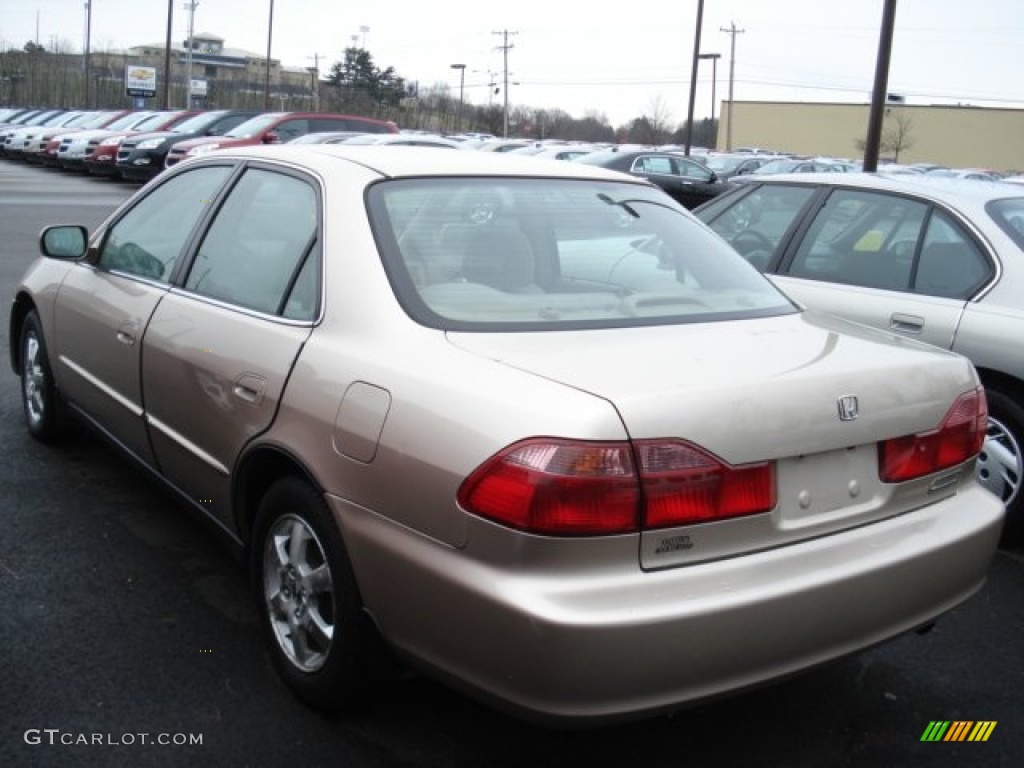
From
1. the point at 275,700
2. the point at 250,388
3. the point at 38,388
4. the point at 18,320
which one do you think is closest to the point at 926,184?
the point at 250,388

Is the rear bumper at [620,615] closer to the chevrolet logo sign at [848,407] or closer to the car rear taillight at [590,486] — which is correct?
the car rear taillight at [590,486]

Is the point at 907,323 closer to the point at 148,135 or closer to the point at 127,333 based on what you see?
the point at 127,333

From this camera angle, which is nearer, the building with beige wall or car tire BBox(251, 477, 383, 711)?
car tire BBox(251, 477, 383, 711)

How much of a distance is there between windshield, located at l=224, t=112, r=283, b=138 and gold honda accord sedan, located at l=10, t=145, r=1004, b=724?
54.6ft

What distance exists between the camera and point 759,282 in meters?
3.51

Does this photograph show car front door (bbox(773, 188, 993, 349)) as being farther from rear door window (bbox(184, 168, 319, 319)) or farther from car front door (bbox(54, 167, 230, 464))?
car front door (bbox(54, 167, 230, 464))

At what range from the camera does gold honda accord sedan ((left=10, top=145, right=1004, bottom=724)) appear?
2229 mm

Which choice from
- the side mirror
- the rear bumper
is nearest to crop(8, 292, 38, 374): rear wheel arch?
the side mirror

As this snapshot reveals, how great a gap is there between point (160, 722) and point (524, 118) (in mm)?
94856

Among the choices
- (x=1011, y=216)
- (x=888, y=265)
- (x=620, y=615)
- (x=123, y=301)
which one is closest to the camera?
(x=620, y=615)

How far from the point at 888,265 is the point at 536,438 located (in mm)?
3353

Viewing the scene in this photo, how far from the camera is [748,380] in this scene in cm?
245

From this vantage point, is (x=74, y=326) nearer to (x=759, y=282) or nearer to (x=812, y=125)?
(x=759, y=282)

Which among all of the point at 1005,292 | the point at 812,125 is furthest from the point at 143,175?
the point at 812,125
